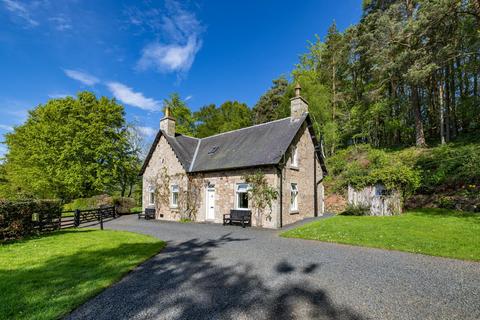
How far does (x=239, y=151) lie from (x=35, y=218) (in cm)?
1163

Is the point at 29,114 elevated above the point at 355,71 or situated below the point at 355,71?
below

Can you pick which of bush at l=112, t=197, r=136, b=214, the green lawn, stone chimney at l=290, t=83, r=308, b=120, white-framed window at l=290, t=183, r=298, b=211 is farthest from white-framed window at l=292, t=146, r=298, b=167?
bush at l=112, t=197, r=136, b=214

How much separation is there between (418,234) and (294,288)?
6.82m

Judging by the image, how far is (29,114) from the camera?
3062 centimetres

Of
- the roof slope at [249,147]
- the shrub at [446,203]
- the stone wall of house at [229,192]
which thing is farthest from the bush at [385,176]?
the stone wall of house at [229,192]

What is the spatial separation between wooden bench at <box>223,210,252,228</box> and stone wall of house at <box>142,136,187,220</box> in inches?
190

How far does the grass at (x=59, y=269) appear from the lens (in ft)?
14.4

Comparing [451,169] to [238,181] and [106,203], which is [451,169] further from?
[106,203]

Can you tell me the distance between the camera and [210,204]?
16.8 meters

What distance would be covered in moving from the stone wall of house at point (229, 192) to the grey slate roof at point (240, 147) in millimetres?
480

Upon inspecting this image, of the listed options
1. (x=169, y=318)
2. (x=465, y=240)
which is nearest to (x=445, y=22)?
(x=465, y=240)

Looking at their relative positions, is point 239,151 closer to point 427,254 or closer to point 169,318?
point 427,254

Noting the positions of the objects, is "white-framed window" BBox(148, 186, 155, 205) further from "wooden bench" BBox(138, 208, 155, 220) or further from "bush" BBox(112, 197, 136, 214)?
Answer: "bush" BBox(112, 197, 136, 214)

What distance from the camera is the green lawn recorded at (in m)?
7.46
